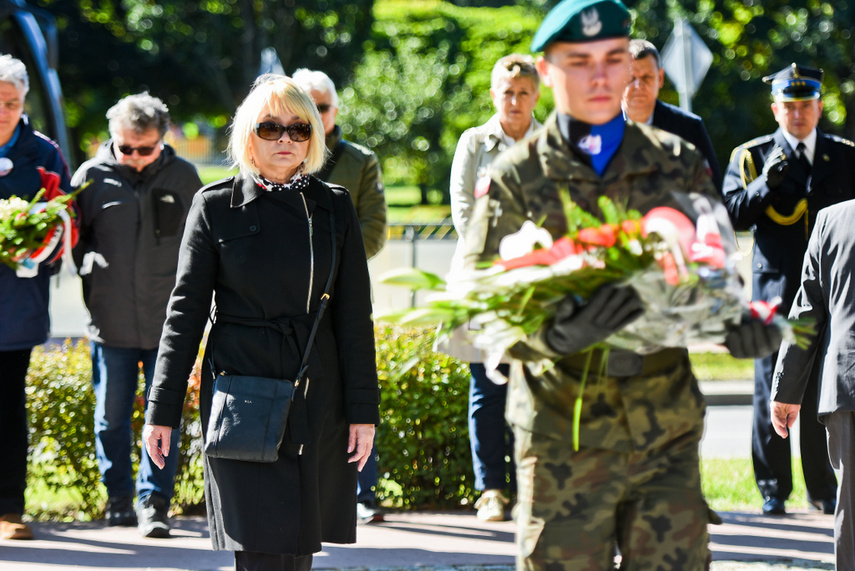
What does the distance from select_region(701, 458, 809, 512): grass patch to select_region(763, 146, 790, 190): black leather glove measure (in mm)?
1626

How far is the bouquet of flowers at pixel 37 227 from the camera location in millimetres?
5293

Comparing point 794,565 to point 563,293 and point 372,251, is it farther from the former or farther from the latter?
point 563,293

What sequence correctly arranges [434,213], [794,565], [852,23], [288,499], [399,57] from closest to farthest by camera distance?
[288,499] → [794,565] → [852,23] → [434,213] → [399,57]

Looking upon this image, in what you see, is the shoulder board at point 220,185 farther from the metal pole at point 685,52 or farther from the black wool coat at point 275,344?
the metal pole at point 685,52

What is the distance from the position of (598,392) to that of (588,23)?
91 cm

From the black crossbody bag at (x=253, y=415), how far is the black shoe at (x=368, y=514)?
7.34 feet

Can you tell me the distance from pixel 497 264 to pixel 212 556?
3082 mm

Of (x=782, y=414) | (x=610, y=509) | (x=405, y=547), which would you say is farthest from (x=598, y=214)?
(x=405, y=547)

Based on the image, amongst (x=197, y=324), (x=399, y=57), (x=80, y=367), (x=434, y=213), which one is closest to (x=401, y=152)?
(x=434, y=213)

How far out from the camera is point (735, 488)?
22.9 feet

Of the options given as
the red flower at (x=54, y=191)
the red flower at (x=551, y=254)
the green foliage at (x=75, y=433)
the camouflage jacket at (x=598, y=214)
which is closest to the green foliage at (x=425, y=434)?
the green foliage at (x=75, y=433)

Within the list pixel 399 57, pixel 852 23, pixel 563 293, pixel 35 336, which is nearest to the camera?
pixel 563 293

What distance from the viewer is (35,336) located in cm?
565

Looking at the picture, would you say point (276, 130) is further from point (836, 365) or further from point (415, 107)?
point (415, 107)
